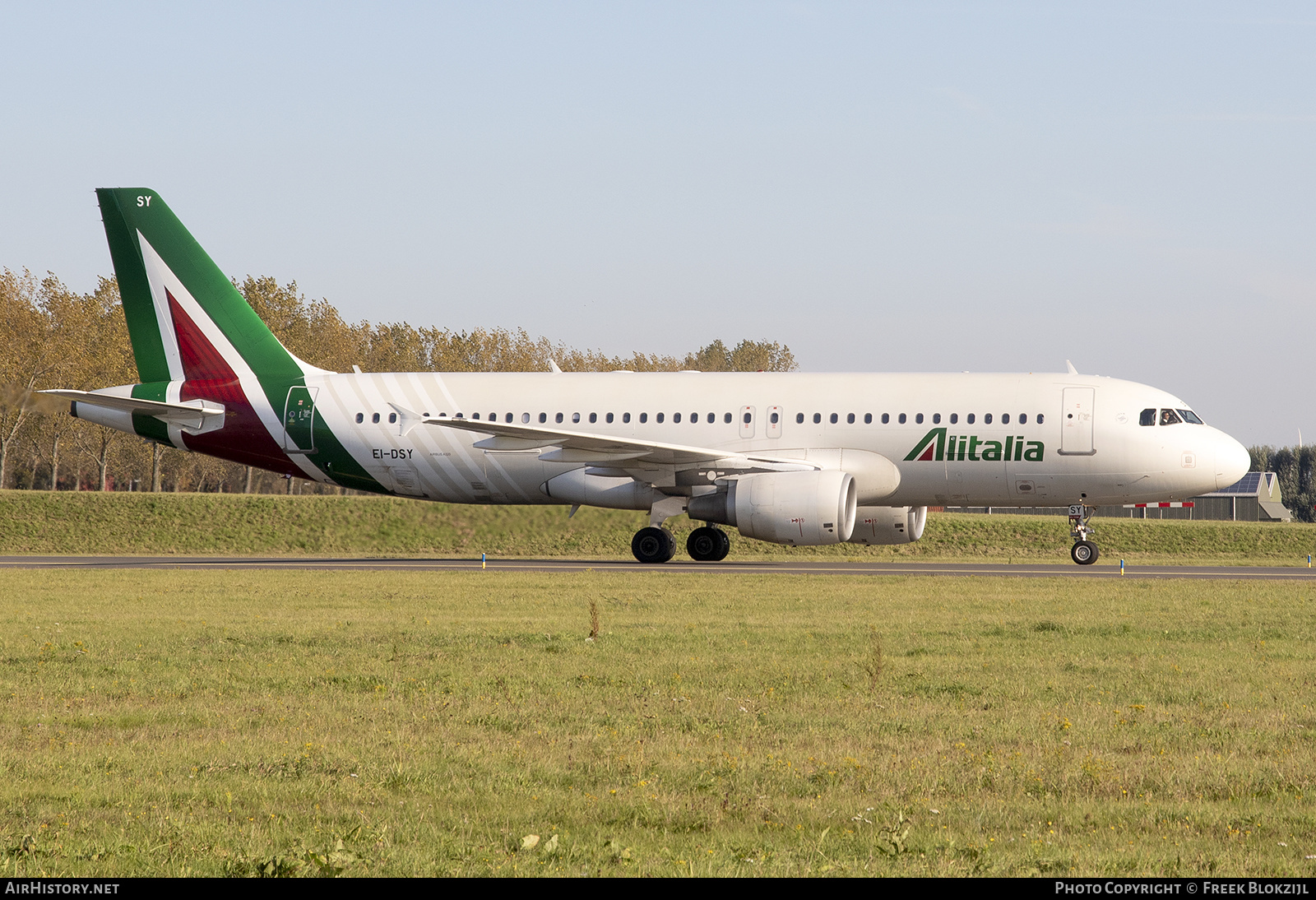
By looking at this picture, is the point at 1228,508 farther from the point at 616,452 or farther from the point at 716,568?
the point at 616,452

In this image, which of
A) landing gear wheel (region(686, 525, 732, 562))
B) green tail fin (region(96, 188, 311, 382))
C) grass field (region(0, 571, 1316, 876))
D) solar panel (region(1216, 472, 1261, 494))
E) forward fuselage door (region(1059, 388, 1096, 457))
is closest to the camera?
grass field (region(0, 571, 1316, 876))

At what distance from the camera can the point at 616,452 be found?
29.3 metres

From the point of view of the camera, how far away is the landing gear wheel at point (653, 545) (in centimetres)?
3045

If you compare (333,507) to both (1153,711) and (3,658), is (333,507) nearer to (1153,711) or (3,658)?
(3,658)

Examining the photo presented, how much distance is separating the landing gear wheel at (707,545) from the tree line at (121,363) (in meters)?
17.0

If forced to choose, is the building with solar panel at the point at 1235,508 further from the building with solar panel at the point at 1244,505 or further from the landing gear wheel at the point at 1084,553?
the landing gear wheel at the point at 1084,553

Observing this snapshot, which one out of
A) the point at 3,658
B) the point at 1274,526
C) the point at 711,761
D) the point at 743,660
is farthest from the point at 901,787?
the point at 1274,526

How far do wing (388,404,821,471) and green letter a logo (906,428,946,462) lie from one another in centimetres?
229

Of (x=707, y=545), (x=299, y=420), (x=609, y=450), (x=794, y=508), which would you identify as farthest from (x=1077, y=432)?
(x=299, y=420)

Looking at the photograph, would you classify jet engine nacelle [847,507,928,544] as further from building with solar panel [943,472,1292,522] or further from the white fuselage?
building with solar panel [943,472,1292,522]

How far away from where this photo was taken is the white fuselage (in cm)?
2912

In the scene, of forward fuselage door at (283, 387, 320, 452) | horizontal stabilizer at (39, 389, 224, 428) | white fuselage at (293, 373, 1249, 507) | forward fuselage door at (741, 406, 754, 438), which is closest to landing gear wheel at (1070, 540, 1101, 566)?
white fuselage at (293, 373, 1249, 507)

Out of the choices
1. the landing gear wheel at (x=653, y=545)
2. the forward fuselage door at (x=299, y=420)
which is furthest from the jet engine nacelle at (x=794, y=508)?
the forward fuselage door at (x=299, y=420)

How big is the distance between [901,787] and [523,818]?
7.68ft
